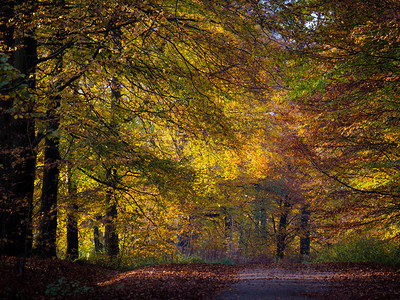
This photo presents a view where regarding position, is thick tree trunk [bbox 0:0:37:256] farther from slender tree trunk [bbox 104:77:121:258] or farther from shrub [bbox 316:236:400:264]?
shrub [bbox 316:236:400:264]

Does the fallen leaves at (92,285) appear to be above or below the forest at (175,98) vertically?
below

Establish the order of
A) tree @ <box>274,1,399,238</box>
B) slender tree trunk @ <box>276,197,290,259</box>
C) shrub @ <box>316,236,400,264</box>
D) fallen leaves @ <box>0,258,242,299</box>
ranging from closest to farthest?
fallen leaves @ <box>0,258,242,299</box>, tree @ <box>274,1,399,238</box>, shrub @ <box>316,236,400,264</box>, slender tree trunk @ <box>276,197,290,259</box>

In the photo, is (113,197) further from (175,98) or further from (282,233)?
(282,233)

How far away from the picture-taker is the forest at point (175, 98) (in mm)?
6840

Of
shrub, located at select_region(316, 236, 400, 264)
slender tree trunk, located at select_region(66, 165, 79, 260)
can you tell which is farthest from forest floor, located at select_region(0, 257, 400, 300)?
shrub, located at select_region(316, 236, 400, 264)

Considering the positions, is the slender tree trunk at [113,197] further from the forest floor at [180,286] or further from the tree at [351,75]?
the tree at [351,75]

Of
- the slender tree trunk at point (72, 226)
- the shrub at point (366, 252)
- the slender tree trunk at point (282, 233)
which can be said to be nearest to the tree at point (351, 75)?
the shrub at point (366, 252)

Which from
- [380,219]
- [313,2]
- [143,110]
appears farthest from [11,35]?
[380,219]

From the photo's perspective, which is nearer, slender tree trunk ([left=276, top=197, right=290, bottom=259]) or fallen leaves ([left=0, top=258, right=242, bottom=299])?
fallen leaves ([left=0, top=258, right=242, bottom=299])

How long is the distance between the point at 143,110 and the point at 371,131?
6638 mm

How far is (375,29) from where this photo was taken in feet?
21.5

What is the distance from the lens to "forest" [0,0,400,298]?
6.84m

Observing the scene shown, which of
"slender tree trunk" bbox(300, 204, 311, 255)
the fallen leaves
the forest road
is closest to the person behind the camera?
the fallen leaves

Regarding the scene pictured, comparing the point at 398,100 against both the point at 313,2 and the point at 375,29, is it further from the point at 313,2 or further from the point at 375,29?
the point at 313,2
